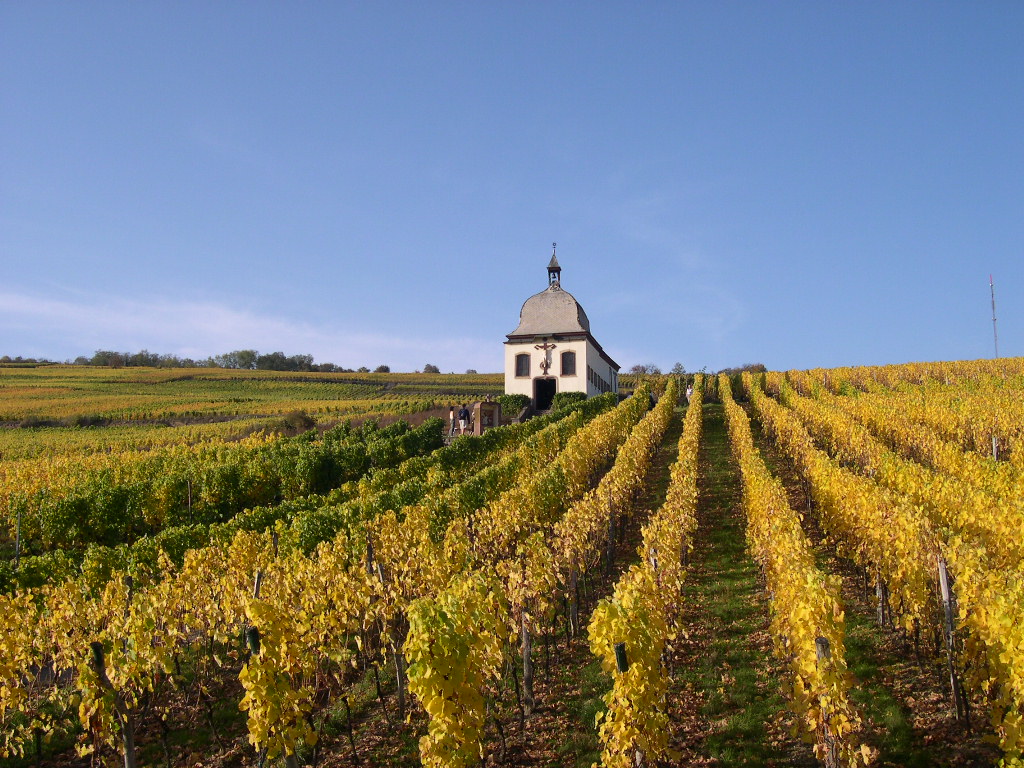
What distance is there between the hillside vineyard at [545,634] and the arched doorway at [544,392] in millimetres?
24178

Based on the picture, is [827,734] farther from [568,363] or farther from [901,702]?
[568,363]

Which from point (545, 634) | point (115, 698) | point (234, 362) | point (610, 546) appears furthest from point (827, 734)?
point (234, 362)

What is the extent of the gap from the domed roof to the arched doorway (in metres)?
3.00

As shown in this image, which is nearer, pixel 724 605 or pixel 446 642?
pixel 446 642

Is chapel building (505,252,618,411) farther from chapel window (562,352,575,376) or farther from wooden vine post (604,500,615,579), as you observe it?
wooden vine post (604,500,615,579)

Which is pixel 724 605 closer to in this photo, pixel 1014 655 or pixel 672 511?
pixel 672 511

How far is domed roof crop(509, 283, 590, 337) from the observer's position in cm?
4131

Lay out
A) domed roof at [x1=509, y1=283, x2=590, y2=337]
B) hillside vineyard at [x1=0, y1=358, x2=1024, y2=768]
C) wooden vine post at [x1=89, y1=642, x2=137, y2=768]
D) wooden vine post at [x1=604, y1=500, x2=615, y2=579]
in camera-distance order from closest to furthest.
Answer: hillside vineyard at [x1=0, y1=358, x2=1024, y2=768] < wooden vine post at [x1=89, y1=642, x2=137, y2=768] < wooden vine post at [x1=604, y1=500, x2=615, y2=579] < domed roof at [x1=509, y1=283, x2=590, y2=337]

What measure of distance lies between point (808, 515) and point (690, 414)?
45.0 feet

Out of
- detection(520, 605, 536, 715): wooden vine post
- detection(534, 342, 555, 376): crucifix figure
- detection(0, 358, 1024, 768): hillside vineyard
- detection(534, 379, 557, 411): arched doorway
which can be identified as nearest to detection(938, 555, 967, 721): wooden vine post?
detection(0, 358, 1024, 768): hillside vineyard

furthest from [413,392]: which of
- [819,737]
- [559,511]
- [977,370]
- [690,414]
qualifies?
Answer: [819,737]

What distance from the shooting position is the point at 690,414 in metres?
29.2

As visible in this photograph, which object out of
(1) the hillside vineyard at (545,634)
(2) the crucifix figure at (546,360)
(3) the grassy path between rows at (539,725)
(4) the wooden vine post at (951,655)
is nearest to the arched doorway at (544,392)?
(2) the crucifix figure at (546,360)

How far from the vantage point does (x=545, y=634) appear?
7.79 metres
